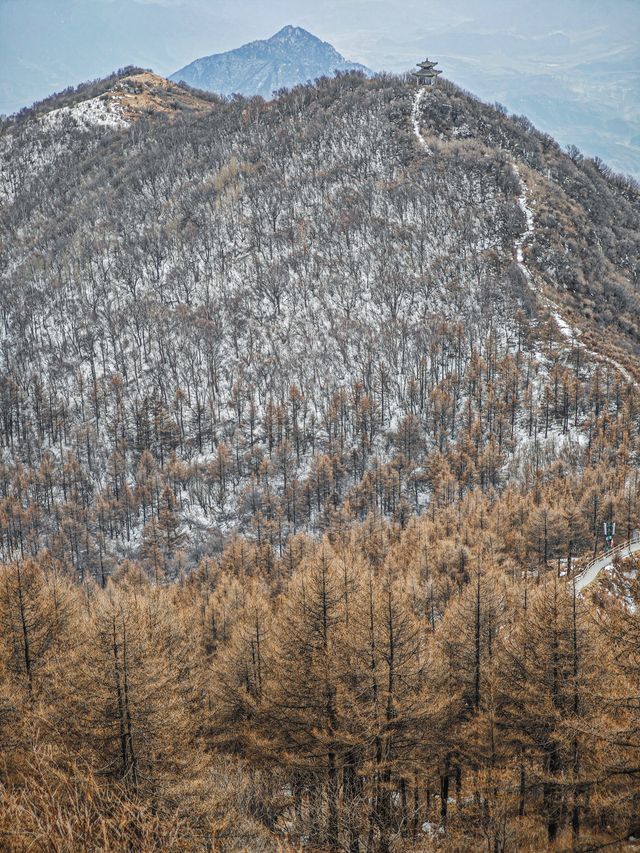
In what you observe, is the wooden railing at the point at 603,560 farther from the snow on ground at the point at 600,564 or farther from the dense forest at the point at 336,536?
the dense forest at the point at 336,536

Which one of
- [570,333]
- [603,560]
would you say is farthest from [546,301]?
[603,560]

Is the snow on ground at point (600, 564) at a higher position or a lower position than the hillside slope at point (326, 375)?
lower

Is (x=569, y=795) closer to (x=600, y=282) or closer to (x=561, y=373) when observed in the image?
(x=561, y=373)

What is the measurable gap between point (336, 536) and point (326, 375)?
214 ft

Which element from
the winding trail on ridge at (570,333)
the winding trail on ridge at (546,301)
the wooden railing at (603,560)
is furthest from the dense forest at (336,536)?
the wooden railing at (603,560)

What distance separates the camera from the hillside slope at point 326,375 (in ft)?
424

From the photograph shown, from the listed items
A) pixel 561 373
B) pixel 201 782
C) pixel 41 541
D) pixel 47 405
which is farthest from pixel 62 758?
pixel 47 405

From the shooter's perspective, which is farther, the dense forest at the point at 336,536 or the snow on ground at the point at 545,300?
the snow on ground at the point at 545,300

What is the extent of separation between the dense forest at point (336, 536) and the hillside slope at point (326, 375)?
2.80ft

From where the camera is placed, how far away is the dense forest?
25266mm

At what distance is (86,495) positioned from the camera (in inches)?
5669

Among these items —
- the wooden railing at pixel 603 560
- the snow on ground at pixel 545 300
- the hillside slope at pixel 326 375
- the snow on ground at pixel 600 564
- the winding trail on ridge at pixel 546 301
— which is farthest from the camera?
the snow on ground at pixel 545 300

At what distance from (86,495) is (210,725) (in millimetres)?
118900

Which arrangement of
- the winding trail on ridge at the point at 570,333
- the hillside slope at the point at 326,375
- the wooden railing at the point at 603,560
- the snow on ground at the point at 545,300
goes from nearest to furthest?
the wooden railing at the point at 603,560 < the winding trail on ridge at the point at 570,333 < the hillside slope at the point at 326,375 < the snow on ground at the point at 545,300
